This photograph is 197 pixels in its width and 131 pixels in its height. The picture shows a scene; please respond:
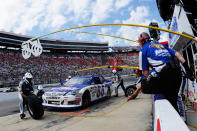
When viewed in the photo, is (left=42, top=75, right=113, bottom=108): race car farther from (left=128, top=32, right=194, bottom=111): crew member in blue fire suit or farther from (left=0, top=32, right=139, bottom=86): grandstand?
(left=0, top=32, right=139, bottom=86): grandstand

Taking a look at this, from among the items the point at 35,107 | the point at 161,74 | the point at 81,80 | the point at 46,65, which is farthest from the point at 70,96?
the point at 46,65

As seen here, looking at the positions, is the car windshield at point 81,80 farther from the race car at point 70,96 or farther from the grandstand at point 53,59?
the grandstand at point 53,59

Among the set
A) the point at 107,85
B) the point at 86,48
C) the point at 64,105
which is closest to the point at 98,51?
the point at 86,48

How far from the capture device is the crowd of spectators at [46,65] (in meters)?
25.5

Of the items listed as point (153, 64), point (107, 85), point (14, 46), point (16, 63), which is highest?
point (14, 46)

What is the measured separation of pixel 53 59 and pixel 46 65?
342cm

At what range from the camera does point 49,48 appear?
37781mm

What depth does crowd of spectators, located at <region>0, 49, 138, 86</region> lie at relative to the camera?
2550cm

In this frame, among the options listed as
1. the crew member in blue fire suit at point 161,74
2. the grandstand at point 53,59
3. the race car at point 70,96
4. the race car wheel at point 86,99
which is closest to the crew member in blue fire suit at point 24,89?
the race car at point 70,96

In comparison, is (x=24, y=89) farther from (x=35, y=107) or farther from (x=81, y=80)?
(x=81, y=80)

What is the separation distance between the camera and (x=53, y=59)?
35562 millimetres

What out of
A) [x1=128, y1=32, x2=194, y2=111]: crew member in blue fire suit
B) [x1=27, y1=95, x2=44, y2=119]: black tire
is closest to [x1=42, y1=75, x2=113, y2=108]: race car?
[x1=27, y1=95, x2=44, y2=119]: black tire

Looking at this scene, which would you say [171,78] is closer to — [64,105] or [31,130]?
[31,130]

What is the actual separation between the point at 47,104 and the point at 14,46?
101 feet
